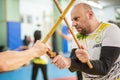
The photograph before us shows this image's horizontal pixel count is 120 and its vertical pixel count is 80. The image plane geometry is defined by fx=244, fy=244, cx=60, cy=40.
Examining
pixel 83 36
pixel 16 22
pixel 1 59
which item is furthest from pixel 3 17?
pixel 1 59

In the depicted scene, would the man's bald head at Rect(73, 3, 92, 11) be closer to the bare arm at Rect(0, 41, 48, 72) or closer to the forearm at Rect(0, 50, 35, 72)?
the bare arm at Rect(0, 41, 48, 72)

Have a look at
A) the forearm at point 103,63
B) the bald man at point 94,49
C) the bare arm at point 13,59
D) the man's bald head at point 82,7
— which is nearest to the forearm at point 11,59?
the bare arm at point 13,59

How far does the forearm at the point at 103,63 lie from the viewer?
83.5 inches

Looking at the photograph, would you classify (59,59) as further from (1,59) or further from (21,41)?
(21,41)

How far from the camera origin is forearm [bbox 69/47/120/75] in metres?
2.12

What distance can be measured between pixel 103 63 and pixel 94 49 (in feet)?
0.82

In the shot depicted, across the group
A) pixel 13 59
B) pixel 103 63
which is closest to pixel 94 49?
pixel 103 63

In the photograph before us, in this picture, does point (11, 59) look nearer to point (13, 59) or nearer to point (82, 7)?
point (13, 59)

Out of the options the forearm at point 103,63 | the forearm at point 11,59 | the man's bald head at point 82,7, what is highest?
the man's bald head at point 82,7

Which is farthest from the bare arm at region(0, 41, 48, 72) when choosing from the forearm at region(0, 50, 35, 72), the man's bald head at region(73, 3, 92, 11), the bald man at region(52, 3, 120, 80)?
the man's bald head at region(73, 3, 92, 11)

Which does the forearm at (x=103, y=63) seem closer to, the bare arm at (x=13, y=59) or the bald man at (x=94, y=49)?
the bald man at (x=94, y=49)

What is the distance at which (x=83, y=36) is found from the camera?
8.52 ft

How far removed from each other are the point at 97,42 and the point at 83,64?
1.07 feet

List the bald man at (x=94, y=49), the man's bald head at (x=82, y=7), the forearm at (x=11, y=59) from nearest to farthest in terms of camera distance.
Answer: the forearm at (x=11, y=59), the bald man at (x=94, y=49), the man's bald head at (x=82, y=7)
